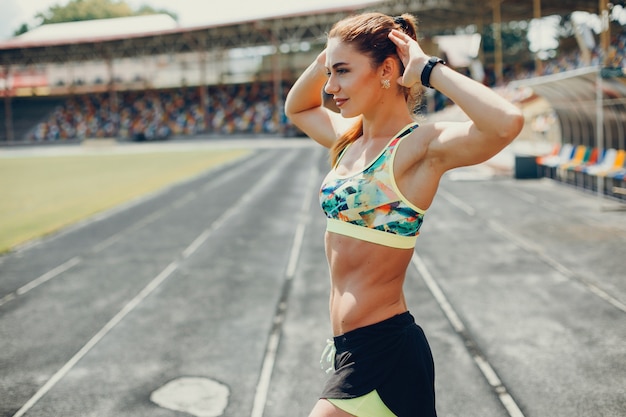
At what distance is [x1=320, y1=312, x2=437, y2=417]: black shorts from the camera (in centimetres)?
224

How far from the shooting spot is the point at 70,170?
30625 mm

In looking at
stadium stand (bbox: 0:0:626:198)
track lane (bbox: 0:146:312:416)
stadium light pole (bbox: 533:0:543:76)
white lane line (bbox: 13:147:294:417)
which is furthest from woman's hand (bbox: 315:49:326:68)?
stadium stand (bbox: 0:0:626:198)

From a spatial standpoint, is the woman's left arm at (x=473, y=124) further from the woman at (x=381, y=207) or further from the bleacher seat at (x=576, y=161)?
the bleacher seat at (x=576, y=161)

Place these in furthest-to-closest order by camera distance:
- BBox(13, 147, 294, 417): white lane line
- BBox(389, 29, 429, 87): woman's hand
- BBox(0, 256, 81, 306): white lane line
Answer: BBox(0, 256, 81, 306): white lane line < BBox(13, 147, 294, 417): white lane line < BBox(389, 29, 429, 87): woman's hand

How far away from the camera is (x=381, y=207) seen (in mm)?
2234

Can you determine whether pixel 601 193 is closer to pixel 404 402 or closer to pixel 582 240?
pixel 582 240

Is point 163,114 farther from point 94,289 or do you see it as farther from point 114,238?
point 94,289

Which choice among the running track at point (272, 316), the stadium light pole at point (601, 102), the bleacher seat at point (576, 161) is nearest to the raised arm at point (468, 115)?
the running track at point (272, 316)

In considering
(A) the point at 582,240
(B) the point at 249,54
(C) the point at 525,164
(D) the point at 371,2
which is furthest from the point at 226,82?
(A) the point at 582,240

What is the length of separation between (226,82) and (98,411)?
186 feet

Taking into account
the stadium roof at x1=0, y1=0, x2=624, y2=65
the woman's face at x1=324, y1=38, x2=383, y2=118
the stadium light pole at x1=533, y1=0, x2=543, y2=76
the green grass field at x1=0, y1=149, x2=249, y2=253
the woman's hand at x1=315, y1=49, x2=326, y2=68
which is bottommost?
the green grass field at x1=0, y1=149, x2=249, y2=253

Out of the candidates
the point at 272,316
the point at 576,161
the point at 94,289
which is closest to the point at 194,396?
the point at 272,316

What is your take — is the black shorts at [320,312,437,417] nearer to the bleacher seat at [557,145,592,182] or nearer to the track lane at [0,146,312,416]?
the track lane at [0,146,312,416]

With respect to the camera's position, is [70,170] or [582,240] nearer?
[582,240]
